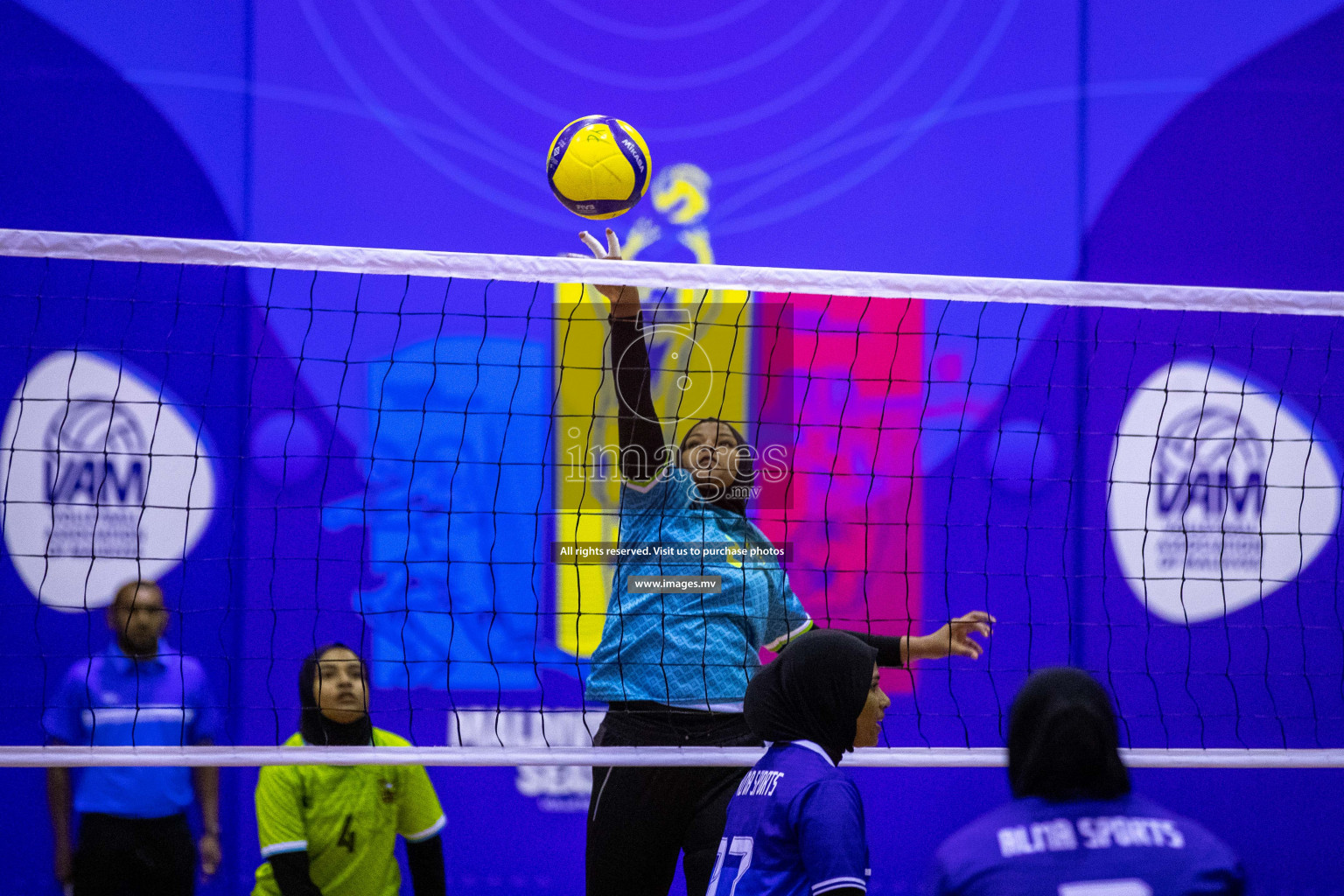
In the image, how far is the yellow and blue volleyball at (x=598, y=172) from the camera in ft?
11.2

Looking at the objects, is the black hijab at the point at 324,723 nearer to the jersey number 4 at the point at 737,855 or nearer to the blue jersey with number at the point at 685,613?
the blue jersey with number at the point at 685,613

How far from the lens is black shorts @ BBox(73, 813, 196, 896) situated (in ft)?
13.3

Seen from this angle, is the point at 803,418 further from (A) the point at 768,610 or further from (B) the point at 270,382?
(B) the point at 270,382

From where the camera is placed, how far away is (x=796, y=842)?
217cm

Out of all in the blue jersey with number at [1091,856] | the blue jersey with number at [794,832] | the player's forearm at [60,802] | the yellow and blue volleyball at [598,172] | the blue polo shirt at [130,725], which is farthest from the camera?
the player's forearm at [60,802]

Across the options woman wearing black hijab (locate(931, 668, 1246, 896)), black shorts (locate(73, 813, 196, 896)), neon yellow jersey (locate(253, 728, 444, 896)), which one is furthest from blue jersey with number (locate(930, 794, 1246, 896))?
black shorts (locate(73, 813, 196, 896))

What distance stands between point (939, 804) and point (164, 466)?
368 centimetres

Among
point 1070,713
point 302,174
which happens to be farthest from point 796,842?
point 302,174

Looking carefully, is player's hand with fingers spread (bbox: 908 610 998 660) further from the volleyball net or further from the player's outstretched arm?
the volleyball net

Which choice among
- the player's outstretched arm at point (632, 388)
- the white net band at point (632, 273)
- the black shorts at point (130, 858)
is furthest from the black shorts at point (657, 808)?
the black shorts at point (130, 858)

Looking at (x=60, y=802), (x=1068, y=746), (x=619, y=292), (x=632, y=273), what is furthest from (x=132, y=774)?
(x=1068, y=746)

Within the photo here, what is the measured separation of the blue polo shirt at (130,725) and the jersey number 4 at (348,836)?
0.76 m

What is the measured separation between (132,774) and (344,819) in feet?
3.36

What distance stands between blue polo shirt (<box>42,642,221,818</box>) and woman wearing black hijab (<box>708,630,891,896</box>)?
2487 millimetres
